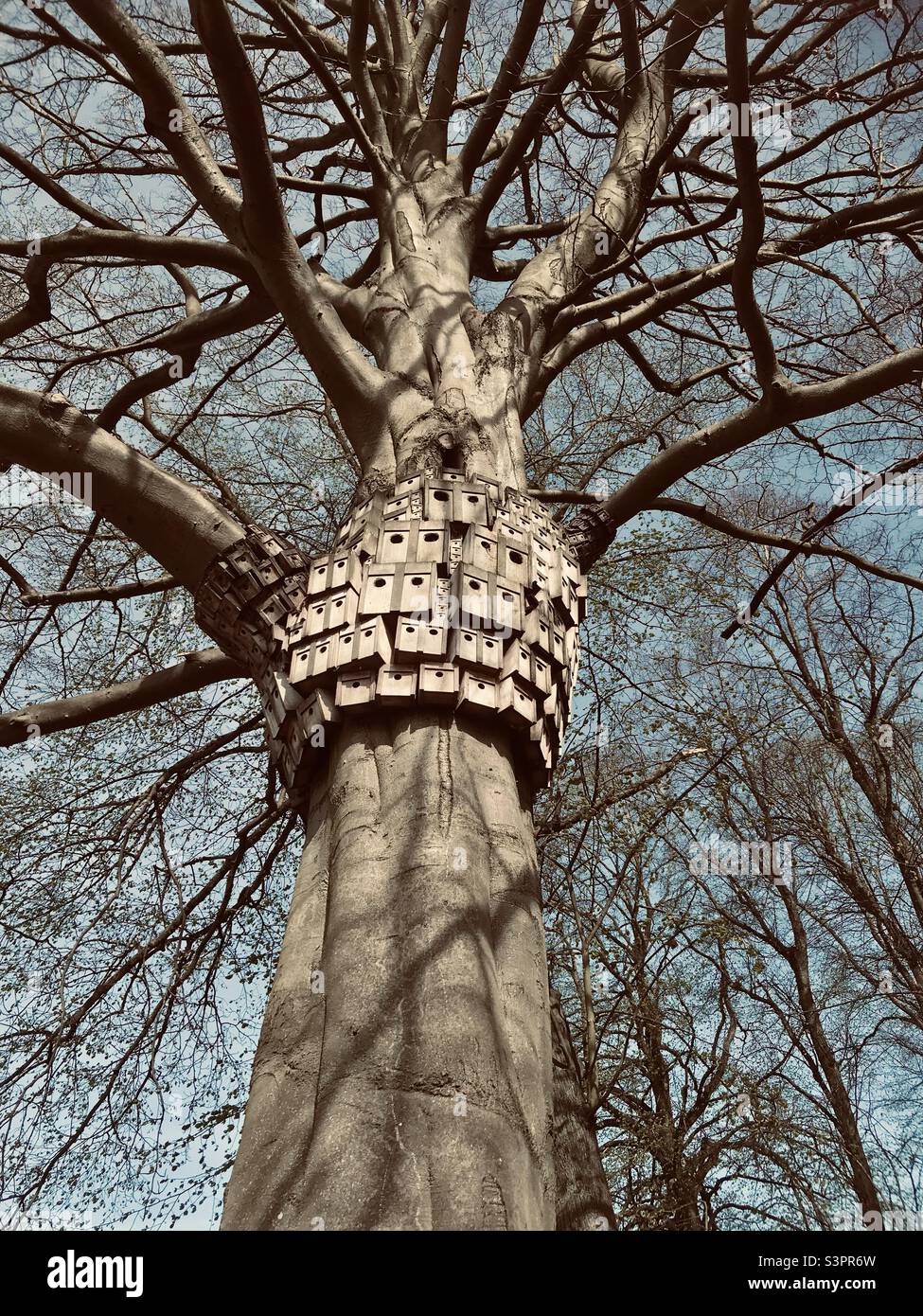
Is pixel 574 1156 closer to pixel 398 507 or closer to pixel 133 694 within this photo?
pixel 133 694

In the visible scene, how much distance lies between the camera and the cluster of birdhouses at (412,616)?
2895 millimetres

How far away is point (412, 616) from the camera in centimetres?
295

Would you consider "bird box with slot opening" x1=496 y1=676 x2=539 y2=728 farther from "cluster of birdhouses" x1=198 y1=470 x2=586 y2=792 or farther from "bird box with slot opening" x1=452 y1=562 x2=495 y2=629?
"bird box with slot opening" x1=452 y1=562 x2=495 y2=629

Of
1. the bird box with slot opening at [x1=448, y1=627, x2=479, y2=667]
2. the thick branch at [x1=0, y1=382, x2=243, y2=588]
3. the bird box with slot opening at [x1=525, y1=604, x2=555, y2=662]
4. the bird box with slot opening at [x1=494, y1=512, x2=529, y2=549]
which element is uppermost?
the thick branch at [x1=0, y1=382, x2=243, y2=588]

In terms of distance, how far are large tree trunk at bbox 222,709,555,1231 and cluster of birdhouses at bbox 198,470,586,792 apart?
97mm

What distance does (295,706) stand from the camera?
305cm

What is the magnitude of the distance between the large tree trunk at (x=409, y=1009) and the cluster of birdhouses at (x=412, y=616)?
97mm

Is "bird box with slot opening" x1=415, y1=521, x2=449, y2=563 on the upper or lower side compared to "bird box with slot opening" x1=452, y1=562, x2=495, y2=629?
upper

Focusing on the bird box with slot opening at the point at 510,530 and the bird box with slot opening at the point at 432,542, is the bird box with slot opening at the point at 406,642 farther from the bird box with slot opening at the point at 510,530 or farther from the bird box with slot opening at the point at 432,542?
the bird box with slot opening at the point at 510,530

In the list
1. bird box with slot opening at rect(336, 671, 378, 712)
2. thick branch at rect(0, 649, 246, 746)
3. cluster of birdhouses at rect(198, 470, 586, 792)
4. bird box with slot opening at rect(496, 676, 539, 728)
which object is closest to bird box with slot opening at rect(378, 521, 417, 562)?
cluster of birdhouses at rect(198, 470, 586, 792)

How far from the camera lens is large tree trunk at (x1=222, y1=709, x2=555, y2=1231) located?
1.97 m

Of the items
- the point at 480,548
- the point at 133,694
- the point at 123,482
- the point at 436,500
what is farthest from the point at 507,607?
the point at 133,694

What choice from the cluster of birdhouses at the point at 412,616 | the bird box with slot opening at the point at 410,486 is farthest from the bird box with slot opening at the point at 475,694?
the bird box with slot opening at the point at 410,486
